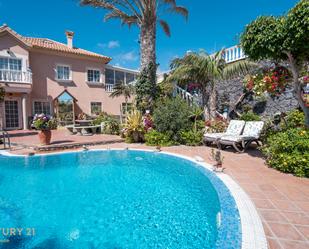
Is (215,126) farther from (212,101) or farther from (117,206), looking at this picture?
(117,206)

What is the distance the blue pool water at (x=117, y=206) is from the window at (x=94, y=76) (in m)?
14.5

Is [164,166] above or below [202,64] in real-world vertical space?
below

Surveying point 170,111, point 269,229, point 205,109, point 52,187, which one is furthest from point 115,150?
point 269,229

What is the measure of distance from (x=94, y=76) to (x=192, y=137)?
14.5m

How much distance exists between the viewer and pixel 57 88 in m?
18.6

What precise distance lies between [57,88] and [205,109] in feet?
45.0

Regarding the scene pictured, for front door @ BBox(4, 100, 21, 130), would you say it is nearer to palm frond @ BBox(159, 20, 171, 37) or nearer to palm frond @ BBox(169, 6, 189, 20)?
palm frond @ BBox(159, 20, 171, 37)

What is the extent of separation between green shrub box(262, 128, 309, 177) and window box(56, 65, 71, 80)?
18383 millimetres

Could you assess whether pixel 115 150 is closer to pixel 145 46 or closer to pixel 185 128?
pixel 185 128

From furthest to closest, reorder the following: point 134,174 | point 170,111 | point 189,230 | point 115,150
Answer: point 170,111 → point 115,150 → point 134,174 → point 189,230

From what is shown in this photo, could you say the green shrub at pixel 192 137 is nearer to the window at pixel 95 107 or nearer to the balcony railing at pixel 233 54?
the balcony railing at pixel 233 54

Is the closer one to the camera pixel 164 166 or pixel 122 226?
pixel 122 226

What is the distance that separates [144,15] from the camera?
472 inches

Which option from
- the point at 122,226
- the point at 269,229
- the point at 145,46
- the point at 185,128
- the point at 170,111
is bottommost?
the point at 122,226
